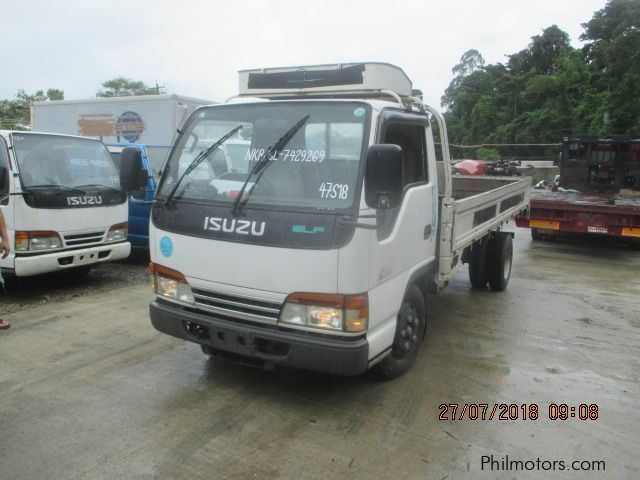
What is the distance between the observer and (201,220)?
3.54m

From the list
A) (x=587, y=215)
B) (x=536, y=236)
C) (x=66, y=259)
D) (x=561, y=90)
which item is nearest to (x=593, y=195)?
(x=536, y=236)

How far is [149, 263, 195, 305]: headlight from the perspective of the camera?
367 centimetres

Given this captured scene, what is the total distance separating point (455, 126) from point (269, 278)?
54540 millimetres

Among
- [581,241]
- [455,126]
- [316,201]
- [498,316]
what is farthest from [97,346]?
[455,126]

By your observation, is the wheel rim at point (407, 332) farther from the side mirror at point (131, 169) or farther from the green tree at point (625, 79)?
the green tree at point (625, 79)

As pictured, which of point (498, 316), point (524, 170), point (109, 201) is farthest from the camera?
point (524, 170)

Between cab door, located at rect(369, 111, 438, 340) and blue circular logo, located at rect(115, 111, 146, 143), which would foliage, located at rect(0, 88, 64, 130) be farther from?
cab door, located at rect(369, 111, 438, 340)

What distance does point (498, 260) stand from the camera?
6809 millimetres

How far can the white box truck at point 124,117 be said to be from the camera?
10.7m

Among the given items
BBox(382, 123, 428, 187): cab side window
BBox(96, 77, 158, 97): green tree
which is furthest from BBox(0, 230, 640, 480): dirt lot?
BBox(96, 77, 158, 97): green tree

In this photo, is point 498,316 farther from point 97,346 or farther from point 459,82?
point 459,82

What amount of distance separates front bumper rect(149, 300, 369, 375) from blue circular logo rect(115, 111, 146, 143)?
842 centimetres

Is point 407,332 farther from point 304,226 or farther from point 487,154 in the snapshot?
point 487,154

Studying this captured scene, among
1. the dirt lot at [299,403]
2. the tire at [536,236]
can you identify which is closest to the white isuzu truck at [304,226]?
the dirt lot at [299,403]
